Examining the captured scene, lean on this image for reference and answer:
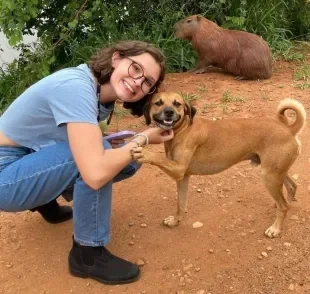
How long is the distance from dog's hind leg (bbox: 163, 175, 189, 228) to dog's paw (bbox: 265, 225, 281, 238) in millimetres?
544

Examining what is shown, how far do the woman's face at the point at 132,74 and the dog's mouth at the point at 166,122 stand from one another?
0.34 meters

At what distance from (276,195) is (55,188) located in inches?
52.9

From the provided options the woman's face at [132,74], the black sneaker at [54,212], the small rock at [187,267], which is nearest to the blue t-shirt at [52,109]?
the woman's face at [132,74]

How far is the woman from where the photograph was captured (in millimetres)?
2264

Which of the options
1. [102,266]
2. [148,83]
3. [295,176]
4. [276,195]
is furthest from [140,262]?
[295,176]

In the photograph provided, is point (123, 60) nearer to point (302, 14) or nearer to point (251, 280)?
point (251, 280)

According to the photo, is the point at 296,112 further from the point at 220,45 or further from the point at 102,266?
the point at 220,45

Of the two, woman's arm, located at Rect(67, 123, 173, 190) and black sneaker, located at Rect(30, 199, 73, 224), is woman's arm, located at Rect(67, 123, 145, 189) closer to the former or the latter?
woman's arm, located at Rect(67, 123, 173, 190)

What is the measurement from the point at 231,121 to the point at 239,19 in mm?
3561

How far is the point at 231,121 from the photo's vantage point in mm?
3107

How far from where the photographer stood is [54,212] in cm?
312

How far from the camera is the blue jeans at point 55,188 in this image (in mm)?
2449

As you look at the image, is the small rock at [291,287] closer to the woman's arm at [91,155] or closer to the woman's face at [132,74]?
the woman's arm at [91,155]

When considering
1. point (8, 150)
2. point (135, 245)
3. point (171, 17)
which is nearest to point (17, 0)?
point (171, 17)
